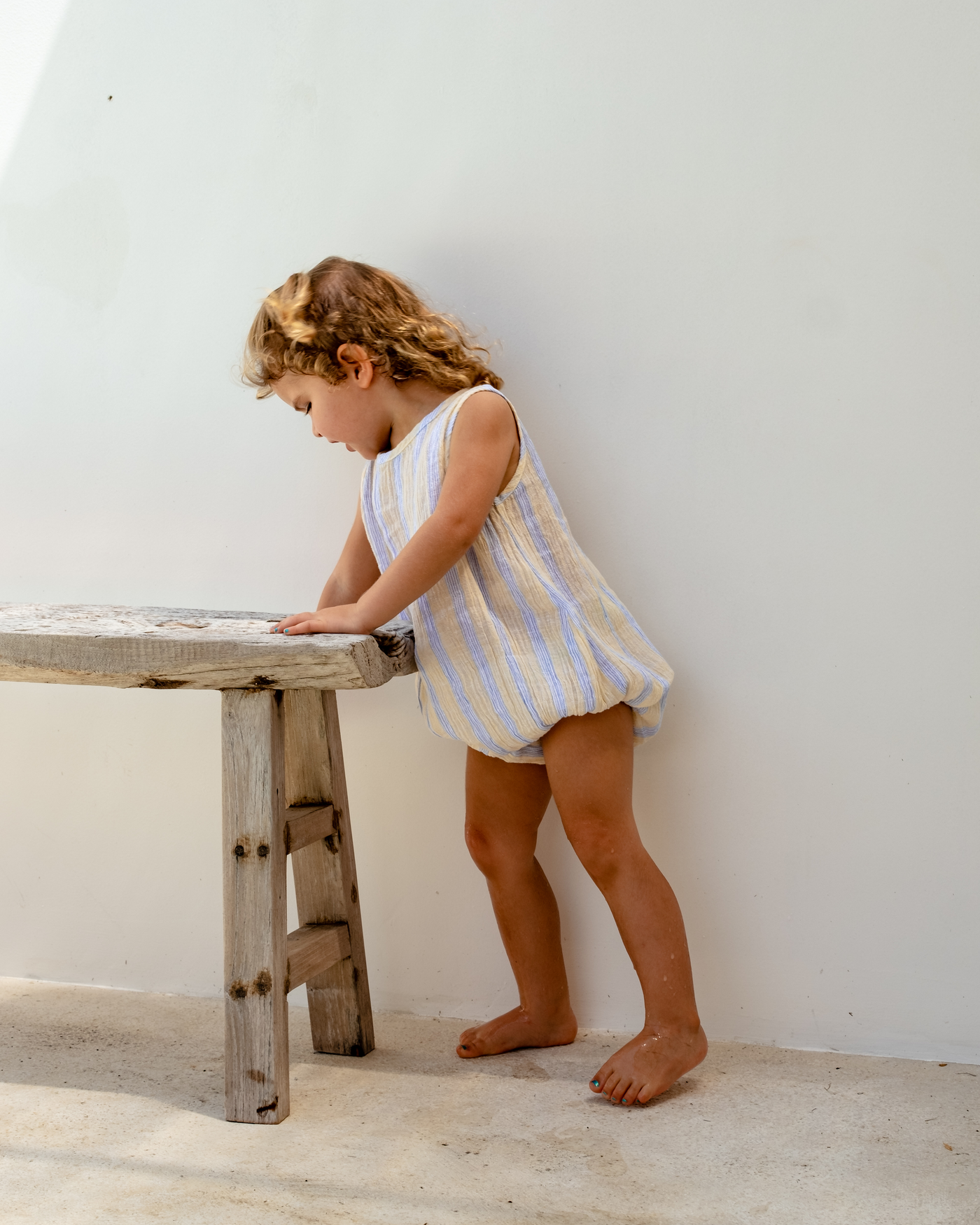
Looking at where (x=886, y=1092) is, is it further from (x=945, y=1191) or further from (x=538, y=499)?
(x=538, y=499)

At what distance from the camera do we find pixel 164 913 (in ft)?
4.52

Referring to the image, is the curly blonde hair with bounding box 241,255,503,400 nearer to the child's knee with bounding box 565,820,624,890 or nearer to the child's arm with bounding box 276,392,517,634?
the child's arm with bounding box 276,392,517,634

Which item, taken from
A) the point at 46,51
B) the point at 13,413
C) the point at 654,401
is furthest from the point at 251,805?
the point at 46,51

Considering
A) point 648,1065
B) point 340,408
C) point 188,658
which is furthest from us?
Answer: point 340,408

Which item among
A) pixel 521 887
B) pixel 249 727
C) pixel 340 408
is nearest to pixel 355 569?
pixel 340 408

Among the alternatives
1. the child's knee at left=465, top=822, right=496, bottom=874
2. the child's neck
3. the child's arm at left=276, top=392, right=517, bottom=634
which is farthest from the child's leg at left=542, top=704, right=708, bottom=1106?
the child's neck

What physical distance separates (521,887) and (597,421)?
0.54 metres

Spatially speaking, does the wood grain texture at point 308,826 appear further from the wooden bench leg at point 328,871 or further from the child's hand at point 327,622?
the child's hand at point 327,622

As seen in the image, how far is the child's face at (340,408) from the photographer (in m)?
1.15

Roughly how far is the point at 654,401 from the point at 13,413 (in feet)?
2.81

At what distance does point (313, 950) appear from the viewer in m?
1.09

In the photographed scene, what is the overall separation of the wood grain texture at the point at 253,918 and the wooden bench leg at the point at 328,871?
145 millimetres

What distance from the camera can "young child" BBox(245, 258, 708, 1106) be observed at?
1077 millimetres

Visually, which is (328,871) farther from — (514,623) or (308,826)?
(514,623)
